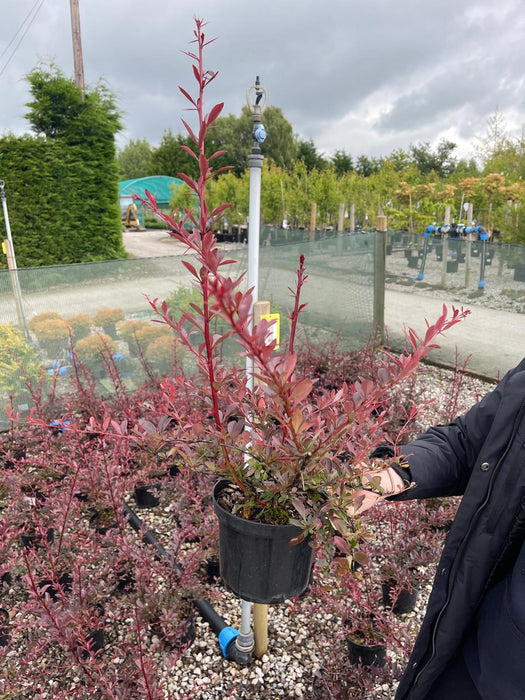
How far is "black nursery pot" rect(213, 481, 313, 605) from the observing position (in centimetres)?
101

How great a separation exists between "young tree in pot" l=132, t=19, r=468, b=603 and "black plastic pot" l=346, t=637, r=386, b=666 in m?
0.79

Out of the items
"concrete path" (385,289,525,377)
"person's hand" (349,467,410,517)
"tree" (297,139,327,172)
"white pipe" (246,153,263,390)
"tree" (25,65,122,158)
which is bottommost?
"concrete path" (385,289,525,377)

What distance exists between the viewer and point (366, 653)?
170cm

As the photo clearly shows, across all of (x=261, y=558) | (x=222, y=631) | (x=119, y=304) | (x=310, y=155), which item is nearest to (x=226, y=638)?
(x=222, y=631)

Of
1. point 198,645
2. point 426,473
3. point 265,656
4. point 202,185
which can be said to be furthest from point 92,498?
point 202,185

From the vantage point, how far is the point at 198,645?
184 centimetres

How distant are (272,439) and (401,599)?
1.51m

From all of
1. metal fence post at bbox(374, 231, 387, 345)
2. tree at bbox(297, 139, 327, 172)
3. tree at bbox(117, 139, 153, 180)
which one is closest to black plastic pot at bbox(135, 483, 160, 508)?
metal fence post at bbox(374, 231, 387, 345)

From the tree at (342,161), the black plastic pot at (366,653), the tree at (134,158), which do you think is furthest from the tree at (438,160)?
the black plastic pot at (366,653)

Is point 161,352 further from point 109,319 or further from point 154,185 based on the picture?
point 154,185

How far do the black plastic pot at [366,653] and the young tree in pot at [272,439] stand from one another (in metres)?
0.79

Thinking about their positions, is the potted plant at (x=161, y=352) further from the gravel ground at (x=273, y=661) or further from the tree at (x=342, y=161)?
the tree at (x=342, y=161)

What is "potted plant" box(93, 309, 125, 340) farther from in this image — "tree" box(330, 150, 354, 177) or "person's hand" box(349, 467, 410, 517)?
"tree" box(330, 150, 354, 177)

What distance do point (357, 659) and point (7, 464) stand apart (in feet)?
7.32
